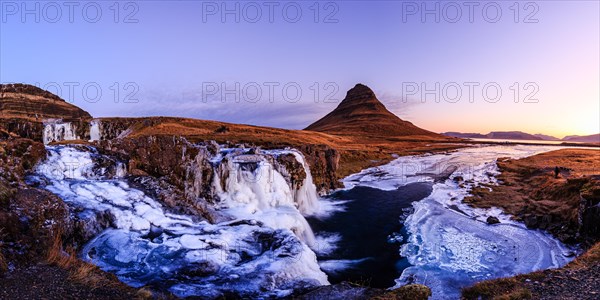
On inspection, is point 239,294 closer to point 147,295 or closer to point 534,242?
point 147,295

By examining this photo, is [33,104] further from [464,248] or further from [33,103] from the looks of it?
[464,248]

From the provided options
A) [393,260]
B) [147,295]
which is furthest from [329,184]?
[147,295]

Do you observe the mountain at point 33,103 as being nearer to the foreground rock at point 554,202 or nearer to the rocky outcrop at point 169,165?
the rocky outcrop at point 169,165

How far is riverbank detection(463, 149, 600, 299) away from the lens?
9594 millimetres

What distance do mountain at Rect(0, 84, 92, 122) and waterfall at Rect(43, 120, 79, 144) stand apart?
25418 mm

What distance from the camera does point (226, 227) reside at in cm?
1598

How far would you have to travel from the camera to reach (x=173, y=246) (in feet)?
42.5

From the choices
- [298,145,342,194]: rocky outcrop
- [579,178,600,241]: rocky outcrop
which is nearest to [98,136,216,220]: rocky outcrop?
[298,145,342,194]: rocky outcrop

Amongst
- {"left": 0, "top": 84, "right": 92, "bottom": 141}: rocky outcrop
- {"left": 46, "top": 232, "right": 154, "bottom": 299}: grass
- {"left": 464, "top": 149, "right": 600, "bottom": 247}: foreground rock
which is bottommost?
{"left": 464, "top": 149, "right": 600, "bottom": 247}: foreground rock

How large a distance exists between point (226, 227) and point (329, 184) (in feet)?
81.8

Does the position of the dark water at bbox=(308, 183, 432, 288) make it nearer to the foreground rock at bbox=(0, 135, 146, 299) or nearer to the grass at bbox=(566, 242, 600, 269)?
the grass at bbox=(566, 242, 600, 269)

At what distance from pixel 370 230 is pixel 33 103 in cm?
8694

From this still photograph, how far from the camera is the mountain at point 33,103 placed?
72669mm

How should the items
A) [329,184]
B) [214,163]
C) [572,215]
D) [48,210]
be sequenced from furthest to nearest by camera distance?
[329,184] → [214,163] → [572,215] → [48,210]
